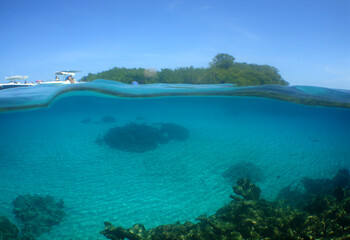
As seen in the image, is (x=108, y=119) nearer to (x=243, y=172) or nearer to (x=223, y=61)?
(x=243, y=172)

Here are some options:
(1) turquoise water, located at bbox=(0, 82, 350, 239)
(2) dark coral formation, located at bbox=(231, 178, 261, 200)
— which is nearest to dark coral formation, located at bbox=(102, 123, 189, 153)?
(1) turquoise water, located at bbox=(0, 82, 350, 239)

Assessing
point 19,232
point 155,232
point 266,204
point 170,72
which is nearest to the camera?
point 155,232

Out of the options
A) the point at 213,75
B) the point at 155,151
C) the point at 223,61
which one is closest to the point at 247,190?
the point at 155,151

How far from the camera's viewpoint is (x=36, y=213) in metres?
5.56

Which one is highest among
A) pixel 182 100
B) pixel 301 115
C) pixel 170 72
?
pixel 170 72

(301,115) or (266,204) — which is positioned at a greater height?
(301,115)

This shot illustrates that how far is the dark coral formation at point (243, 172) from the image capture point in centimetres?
686

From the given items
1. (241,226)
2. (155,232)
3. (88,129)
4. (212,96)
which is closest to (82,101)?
(88,129)

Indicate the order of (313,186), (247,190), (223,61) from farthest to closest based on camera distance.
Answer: (223,61) → (313,186) → (247,190)

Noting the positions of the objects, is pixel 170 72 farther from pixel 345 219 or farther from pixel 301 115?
pixel 345 219

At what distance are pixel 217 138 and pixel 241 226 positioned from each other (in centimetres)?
529

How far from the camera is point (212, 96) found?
9828mm

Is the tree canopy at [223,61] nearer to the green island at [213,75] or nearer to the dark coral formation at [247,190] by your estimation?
the green island at [213,75]

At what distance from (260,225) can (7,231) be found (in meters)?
6.49
